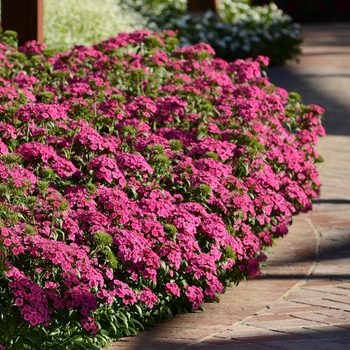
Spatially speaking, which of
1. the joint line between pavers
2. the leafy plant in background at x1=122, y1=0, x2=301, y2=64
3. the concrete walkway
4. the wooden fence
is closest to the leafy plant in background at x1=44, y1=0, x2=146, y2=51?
the leafy plant in background at x1=122, y1=0, x2=301, y2=64

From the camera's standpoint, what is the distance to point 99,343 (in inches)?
171

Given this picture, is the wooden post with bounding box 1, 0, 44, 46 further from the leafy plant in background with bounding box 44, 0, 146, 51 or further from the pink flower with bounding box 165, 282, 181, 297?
the pink flower with bounding box 165, 282, 181, 297

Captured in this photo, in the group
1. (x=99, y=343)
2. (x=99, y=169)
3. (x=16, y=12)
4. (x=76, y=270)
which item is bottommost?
(x=99, y=343)

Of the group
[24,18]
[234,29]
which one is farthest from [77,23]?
[24,18]

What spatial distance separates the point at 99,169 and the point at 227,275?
112 centimetres

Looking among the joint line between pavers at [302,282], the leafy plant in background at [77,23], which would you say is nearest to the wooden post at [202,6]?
the leafy plant in background at [77,23]

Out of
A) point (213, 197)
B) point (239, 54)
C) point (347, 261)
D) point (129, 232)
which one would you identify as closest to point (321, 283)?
point (347, 261)

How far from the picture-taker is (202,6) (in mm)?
15984

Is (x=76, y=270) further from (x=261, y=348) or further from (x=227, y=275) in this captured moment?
(x=227, y=275)

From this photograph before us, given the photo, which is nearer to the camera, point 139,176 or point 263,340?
point 263,340

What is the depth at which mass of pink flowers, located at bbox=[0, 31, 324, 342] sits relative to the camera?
160 inches

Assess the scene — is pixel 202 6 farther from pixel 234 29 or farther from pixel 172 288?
pixel 172 288

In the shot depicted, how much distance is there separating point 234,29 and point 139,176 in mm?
10866

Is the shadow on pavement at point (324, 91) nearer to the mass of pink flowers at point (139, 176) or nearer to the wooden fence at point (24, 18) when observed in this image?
the wooden fence at point (24, 18)
